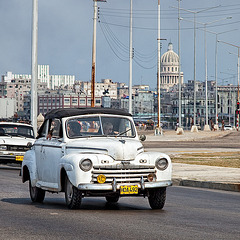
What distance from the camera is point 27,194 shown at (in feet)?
57.2

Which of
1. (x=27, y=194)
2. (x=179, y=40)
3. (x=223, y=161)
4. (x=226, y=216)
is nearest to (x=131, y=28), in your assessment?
(x=179, y=40)

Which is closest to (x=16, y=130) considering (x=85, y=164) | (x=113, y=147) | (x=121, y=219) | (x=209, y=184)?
(x=209, y=184)

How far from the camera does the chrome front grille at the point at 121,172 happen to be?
43.1 ft

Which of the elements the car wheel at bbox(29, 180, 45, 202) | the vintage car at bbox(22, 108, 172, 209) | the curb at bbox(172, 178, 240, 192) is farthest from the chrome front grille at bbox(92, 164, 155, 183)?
the curb at bbox(172, 178, 240, 192)

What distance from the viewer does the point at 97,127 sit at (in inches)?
572

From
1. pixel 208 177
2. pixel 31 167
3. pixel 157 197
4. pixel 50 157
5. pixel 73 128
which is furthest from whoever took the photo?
pixel 208 177

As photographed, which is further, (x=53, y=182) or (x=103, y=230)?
(x=53, y=182)

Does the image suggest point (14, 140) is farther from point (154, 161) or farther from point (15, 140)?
point (154, 161)

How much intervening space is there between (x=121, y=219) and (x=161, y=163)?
1.85m

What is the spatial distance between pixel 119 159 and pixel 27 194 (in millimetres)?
4711

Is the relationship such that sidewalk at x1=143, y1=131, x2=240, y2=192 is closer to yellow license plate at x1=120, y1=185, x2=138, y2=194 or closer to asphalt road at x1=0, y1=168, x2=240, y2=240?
asphalt road at x1=0, y1=168, x2=240, y2=240

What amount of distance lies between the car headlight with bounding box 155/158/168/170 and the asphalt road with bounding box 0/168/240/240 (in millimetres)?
742

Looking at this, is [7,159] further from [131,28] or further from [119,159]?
[131,28]

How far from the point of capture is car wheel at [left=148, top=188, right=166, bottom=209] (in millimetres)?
13758
